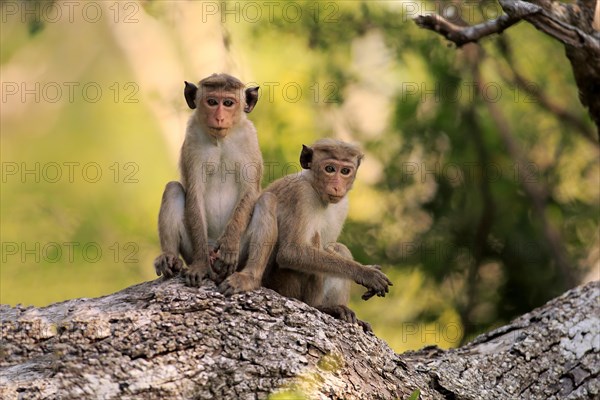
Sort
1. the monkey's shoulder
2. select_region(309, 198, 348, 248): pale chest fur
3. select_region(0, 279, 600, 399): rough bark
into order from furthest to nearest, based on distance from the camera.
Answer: select_region(309, 198, 348, 248): pale chest fur
the monkey's shoulder
select_region(0, 279, 600, 399): rough bark

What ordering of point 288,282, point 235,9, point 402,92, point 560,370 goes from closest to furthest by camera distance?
1. point 560,370
2. point 288,282
3. point 235,9
4. point 402,92

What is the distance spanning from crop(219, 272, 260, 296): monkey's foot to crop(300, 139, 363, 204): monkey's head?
1374 mm

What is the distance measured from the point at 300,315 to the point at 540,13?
364 cm

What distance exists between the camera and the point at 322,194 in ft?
28.0

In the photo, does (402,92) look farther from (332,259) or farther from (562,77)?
(332,259)

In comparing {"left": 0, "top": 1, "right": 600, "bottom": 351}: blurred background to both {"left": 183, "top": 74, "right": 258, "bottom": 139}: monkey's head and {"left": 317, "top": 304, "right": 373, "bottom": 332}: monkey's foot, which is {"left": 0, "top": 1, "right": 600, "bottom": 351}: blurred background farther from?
{"left": 317, "top": 304, "right": 373, "bottom": 332}: monkey's foot

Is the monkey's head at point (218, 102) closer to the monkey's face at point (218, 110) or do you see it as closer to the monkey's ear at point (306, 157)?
the monkey's face at point (218, 110)

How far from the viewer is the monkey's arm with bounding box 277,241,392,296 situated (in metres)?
8.13

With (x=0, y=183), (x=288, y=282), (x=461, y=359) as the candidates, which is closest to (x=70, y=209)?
(x=0, y=183)

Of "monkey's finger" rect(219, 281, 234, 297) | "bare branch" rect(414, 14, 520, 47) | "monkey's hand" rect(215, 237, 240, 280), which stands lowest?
"monkey's finger" rect(219, 281, 234, 297)

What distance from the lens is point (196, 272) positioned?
750 centimetres

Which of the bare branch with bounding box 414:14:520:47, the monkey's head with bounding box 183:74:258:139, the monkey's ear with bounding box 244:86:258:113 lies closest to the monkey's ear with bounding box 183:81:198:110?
the monkey's head with bounding box 183:74:258:139

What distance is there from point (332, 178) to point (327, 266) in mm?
808

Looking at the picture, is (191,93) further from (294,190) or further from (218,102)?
(294,190)
